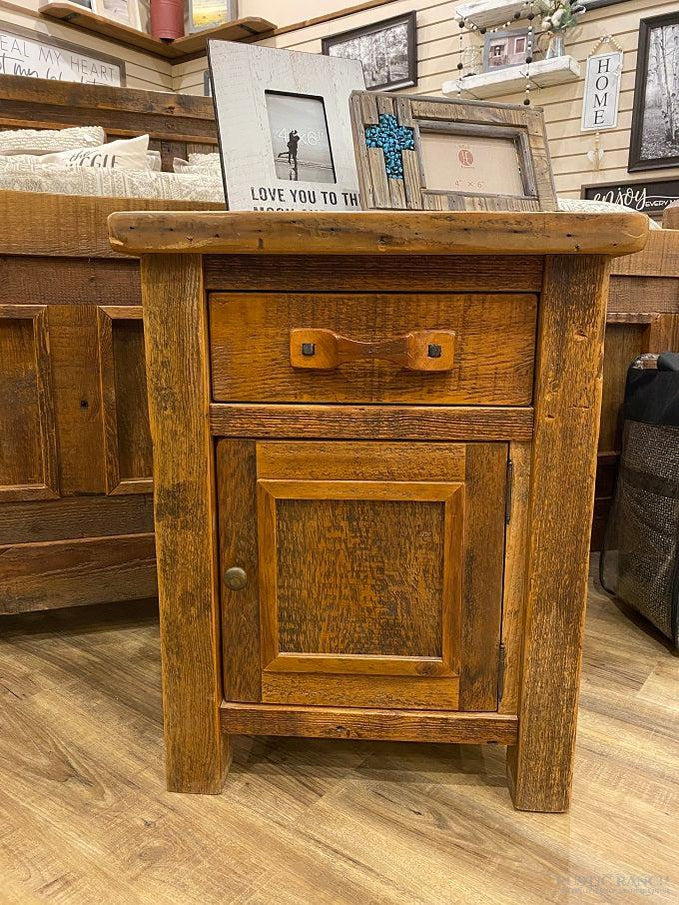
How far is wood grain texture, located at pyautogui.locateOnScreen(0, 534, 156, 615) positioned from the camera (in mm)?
1292

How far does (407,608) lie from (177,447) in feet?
1.23

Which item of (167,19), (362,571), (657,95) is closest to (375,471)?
(362,571)

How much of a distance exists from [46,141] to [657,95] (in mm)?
2127

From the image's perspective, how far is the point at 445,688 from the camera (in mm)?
885

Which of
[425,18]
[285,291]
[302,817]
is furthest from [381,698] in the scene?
[425,18]

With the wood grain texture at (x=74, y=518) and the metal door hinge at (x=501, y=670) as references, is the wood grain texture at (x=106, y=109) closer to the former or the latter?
the wood grain texture at (x=74, y=518)

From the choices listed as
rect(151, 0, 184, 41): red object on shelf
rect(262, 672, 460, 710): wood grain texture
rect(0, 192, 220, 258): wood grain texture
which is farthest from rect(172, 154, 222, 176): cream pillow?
rect(151, 0, 184, 41): red object on shelf

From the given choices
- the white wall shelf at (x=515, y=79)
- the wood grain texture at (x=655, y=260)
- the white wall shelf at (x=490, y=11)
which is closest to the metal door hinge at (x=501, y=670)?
the wood grain texture at (x=655, y=260)

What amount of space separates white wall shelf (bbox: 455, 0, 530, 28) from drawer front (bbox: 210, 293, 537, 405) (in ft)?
7.88

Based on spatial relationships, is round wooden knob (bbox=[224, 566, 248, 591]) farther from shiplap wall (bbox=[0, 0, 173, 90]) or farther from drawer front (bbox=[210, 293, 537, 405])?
shiplap wall (bbox=[0, 0, 173, 90])

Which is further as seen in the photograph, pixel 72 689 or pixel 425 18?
pixel 425 18

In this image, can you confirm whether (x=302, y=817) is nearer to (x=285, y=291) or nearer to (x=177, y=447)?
(x=177, y=447)

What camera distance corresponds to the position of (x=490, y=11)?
259 cm

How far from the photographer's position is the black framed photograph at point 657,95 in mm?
2334
